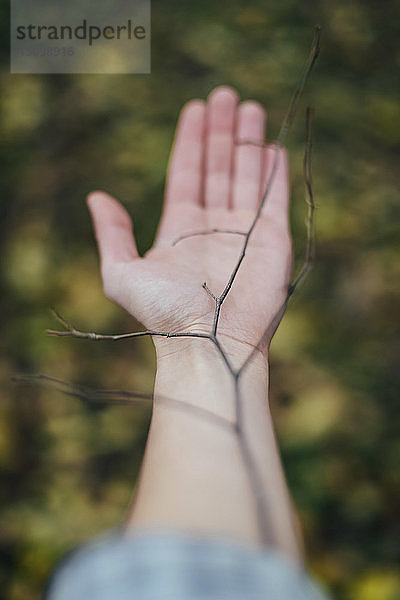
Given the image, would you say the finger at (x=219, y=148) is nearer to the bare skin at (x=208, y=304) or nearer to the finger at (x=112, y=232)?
the bare skin at (x=208, y=304)

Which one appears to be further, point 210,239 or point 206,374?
point 210,239

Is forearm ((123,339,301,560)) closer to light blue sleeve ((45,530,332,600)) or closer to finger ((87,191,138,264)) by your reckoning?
light blue sleeve ((45,530,332,600))

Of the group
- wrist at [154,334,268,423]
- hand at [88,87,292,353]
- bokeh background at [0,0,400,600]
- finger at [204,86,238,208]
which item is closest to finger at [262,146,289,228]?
hand at [88,87,292,353]

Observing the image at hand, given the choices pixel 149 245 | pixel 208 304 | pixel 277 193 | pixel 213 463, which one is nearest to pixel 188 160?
pixel 277 193

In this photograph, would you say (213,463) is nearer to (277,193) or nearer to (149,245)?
(277,193)

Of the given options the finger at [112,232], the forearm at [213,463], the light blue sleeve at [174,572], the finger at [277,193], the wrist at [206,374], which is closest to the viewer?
the light blue sleeve at [174,572]

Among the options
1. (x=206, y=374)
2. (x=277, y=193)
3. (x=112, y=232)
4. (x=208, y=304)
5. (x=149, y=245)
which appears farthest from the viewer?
(x=149, y=245)

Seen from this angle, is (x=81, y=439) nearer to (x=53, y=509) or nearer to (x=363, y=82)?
(x=53, y=509)

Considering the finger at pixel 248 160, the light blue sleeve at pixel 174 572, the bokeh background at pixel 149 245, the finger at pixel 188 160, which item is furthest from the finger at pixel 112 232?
the light blue sleeve at pixel 174 572
